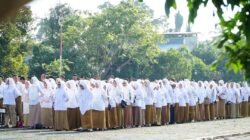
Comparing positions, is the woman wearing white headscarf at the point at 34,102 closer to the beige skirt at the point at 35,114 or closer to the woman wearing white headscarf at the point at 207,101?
the beige skirt at the point at 35,114

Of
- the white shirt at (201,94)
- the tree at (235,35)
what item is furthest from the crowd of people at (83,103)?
the tree at (235,35)

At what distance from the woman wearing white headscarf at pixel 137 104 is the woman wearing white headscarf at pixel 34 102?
3571 mm

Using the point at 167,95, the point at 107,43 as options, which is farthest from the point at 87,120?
the point at 107,43

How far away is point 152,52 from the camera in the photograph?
1951 inches

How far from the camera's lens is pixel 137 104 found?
21594 millimetres

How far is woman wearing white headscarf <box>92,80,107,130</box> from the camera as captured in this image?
62.2ft

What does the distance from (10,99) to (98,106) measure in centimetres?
Answer: 320

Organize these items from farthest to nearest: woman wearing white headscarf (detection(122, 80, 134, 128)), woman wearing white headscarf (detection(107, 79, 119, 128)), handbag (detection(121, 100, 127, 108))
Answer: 1. woman wearing white headscarf (detection(122, 80, 134, 128))
2. handbag (detection(121, 100, 127, 108))
3. woman wearing white headscarf (detection(107, 79, 119, 128))

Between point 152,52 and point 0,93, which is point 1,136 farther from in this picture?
point 152,52

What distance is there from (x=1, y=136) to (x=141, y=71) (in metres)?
35.4

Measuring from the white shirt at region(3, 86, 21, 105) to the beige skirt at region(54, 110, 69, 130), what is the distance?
176 centimetres

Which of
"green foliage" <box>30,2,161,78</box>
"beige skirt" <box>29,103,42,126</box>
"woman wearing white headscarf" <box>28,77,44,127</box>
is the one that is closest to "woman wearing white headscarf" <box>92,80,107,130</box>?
"woman wearing white headscarf" <box>28,77,44,127</box>

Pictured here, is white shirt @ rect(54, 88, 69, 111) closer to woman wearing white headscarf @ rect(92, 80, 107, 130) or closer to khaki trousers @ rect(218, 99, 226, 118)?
woman wearing white headscarf @ rect(92, 80, 107, 130)

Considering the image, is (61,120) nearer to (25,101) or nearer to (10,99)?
(25,101)
